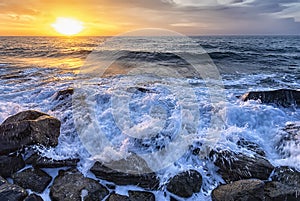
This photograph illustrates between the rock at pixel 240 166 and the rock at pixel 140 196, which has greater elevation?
the rock at pixel 240 166

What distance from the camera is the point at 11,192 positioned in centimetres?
302

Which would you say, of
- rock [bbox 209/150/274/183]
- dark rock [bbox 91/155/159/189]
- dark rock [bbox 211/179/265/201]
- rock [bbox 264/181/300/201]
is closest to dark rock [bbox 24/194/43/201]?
dark rock [bbox 91/155/159/189]

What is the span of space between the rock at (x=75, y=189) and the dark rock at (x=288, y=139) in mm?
3057

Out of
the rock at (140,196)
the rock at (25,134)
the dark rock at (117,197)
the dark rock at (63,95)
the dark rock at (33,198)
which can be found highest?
the dark rock at (63,95)

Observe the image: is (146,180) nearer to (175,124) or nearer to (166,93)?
(175,124)

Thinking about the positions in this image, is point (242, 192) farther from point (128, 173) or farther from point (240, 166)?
point (128, 173)

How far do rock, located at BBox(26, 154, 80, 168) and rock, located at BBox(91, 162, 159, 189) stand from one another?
1.78 ft

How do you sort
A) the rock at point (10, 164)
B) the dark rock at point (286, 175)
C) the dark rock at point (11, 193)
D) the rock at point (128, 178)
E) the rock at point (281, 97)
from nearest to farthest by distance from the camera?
1. the dark rock at point (11, 193)
2. the dark rock at point (286, 175)
3. the rock at point (128, 178)
4. the rock at point (10, 164)
5. the rock at point (281, 97)

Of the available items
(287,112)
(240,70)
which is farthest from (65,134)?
(240,70)

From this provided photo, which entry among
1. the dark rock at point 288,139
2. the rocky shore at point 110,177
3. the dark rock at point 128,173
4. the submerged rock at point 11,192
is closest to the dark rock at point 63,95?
the rocky shore at point 110,177

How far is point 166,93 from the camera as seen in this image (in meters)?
7.24

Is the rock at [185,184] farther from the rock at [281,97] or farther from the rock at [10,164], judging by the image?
the rock at [281,97]

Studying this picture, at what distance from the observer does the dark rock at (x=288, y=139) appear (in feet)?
13.3

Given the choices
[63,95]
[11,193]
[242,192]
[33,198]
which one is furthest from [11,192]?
[63,95]
